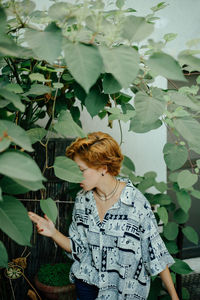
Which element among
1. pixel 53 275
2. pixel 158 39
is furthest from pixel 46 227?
pixel 158 39

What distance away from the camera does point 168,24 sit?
2.16 meters

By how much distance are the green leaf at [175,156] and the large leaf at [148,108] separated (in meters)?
0.51

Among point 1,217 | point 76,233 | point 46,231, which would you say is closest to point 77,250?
point 76,233

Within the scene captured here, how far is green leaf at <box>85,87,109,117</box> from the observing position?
0.84 meters

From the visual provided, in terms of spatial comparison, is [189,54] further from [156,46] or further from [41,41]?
[41,41]

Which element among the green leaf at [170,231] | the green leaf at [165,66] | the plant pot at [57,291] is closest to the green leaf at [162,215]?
the green leaf at [170,231]

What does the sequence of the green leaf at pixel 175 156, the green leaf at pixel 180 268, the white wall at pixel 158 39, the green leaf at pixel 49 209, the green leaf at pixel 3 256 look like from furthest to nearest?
the white wall at pixel 158 39 < the green leaf at pixel 180 268 < the green leaf at pixel 175 156 < the green leaf at pixel 49 209 < the green leaf at pixel 3 256

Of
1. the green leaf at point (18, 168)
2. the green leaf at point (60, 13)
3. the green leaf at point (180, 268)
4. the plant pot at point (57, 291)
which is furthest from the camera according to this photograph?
the green leaf at point (180, 268)

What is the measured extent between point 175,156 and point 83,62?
78 centimetres

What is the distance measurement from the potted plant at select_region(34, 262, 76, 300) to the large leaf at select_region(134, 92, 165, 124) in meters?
1.22

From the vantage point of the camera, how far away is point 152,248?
4.58 ft

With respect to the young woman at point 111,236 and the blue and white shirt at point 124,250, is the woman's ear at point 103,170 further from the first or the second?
the blue and white shirt at point 124,250

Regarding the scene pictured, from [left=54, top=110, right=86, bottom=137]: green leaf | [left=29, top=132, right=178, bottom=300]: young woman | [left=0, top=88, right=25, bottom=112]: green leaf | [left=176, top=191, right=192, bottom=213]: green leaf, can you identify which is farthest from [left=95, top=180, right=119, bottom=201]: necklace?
[left=0, top=88, right=25, bottom=112]: green leaf

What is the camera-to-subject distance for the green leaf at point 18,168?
49 centimetres
